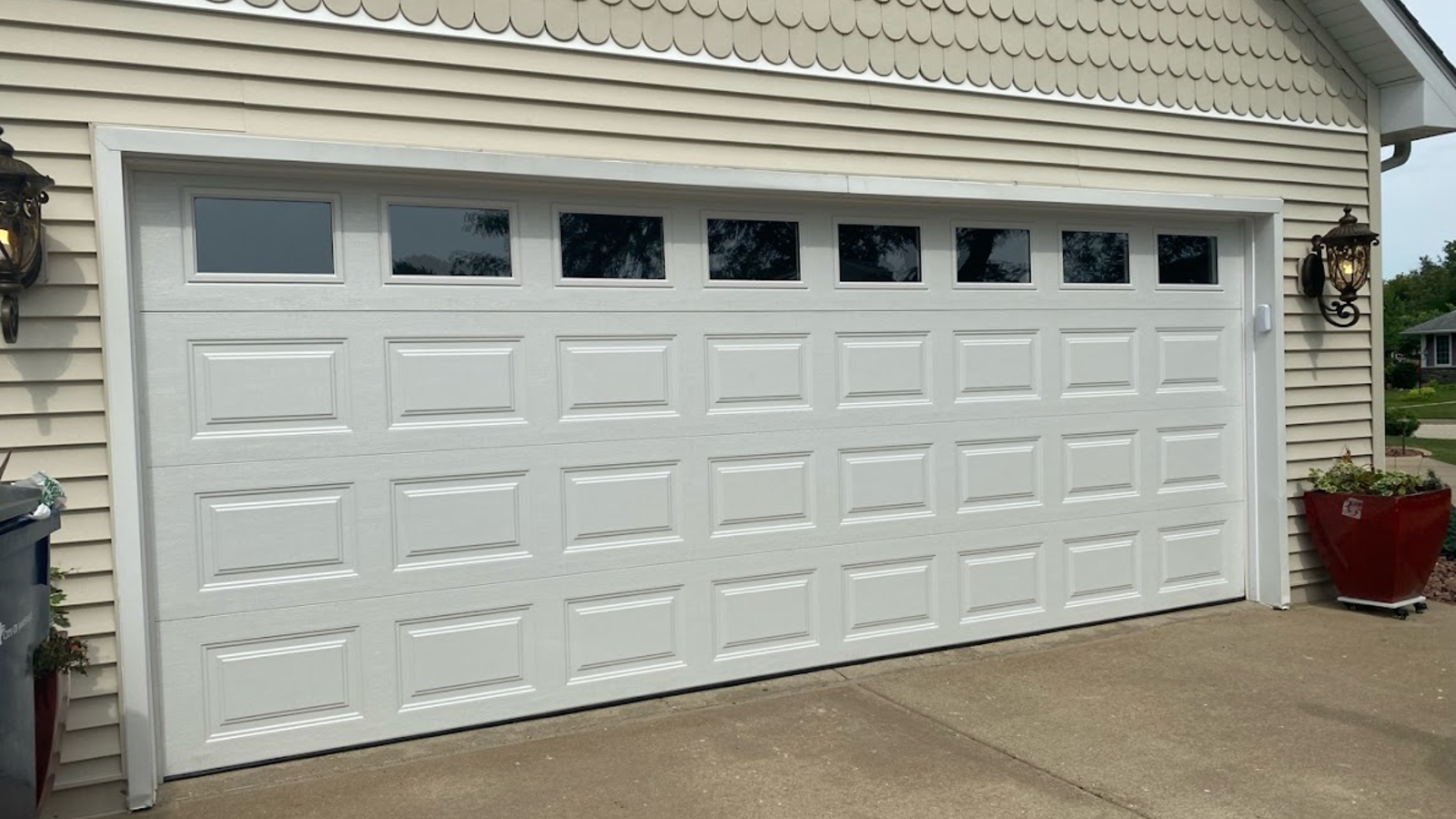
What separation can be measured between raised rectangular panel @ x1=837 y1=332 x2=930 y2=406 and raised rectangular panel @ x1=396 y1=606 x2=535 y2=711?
1.93 metres

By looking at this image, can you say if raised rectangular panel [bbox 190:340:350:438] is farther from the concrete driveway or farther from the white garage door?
the concrete driveway

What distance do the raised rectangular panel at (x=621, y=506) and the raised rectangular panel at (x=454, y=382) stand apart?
430 mm

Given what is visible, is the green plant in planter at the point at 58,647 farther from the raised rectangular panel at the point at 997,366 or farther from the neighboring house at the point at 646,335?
the raised rectangular panel at the point at 997,366

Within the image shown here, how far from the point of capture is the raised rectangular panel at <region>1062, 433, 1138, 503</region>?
587 cm

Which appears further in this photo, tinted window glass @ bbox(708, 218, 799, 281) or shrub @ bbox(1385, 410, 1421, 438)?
shrub @ bbox(1385, 410, 1421, 438)

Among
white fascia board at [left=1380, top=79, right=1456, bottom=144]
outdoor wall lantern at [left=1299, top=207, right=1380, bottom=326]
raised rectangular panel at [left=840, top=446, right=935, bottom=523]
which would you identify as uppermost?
white fascia board at [left=1380, top=79, right=1456, bottom=144]

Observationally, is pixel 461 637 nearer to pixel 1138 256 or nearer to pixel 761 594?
pixel 761 594

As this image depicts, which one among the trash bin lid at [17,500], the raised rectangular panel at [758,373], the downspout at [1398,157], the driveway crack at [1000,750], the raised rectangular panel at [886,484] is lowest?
the driveway crack at [1000,750]

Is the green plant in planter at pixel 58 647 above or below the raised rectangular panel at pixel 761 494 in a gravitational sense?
below

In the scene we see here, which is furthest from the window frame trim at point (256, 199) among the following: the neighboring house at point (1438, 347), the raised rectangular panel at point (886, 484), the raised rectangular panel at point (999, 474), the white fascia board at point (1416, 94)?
the neighboring house at point (1438, 347)

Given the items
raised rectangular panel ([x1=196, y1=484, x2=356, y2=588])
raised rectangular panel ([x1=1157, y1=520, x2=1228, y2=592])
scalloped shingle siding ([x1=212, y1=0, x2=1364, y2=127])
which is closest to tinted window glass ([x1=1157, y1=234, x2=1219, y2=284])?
scalloped shingle siding ([x1=212, y1=0, x2=1364, y2=127])

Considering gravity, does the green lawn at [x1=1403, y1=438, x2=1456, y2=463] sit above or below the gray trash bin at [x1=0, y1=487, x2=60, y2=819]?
below

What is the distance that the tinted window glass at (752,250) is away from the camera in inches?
197

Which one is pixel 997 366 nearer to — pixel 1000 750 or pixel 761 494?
pixel 761 494
